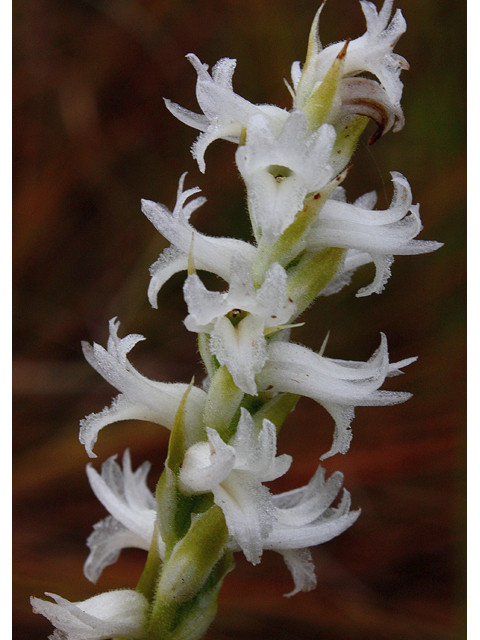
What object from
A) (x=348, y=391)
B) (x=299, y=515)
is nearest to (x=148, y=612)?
(x=299, y=515)

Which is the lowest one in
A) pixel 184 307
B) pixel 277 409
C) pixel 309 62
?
pixel 277 409

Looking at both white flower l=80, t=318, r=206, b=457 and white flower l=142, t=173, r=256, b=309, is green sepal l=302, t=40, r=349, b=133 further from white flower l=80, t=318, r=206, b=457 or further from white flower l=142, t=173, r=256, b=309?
white flower l=80, t=318, r=206, b=457

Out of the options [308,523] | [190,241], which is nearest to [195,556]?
[308,523]

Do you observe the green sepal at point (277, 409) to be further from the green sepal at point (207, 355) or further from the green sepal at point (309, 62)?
the green sepal at point (309, 62)

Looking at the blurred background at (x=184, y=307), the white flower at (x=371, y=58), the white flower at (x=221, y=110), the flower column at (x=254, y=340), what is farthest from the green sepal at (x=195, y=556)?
the blurred background at (x=184, y=307)

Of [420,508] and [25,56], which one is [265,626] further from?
[25,56]

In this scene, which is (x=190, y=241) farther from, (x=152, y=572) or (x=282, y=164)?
(x=152, y=572)
